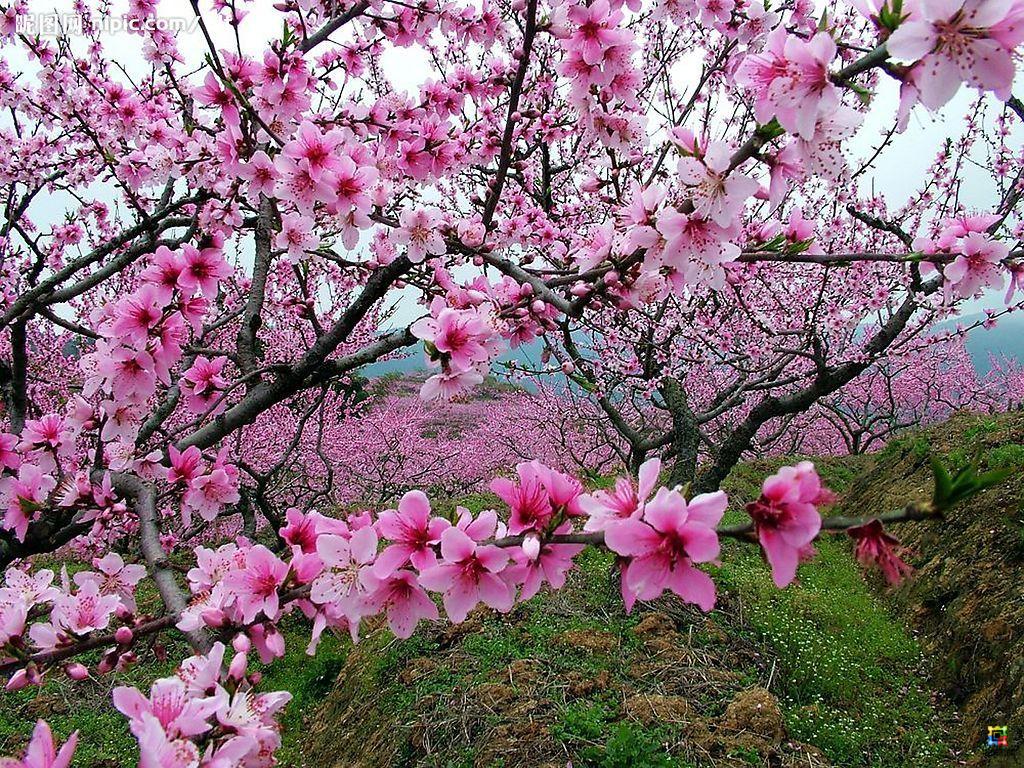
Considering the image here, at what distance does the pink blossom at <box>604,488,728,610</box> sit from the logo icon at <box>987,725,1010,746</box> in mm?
3478

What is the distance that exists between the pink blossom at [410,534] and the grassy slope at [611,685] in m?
2.10

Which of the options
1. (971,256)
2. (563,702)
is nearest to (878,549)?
(971,256)

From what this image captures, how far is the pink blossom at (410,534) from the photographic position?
3.78 ft

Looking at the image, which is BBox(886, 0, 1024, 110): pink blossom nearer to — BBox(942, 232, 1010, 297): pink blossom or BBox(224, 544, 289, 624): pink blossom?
BBox(942, 232, 1010, 297): pink blossom

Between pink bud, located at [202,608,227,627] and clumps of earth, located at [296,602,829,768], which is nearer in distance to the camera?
pink bud, located at [202,608,227,627]

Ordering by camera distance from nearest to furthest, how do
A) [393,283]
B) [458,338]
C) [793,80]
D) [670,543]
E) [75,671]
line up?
[670,543]
[793,80]
[75,671]
[458,338]
[393,283]

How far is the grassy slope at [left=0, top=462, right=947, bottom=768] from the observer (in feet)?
9.92

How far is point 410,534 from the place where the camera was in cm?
119

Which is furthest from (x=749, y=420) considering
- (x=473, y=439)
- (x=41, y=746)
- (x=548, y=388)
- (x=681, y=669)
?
(x=473, y=439)

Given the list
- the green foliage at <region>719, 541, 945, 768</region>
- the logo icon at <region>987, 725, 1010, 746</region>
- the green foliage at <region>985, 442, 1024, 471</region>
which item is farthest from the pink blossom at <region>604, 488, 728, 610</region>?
the green foliage at <region>985, 442, 1024, 471</region>

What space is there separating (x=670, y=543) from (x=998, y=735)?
3.66 meters

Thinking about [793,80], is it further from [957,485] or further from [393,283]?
[393,283]

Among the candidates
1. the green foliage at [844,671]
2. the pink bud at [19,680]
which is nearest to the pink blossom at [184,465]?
the pink bud at [19,680]

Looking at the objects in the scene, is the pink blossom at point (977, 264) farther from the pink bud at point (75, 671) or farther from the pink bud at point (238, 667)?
the pink bud at point (75, 671)
